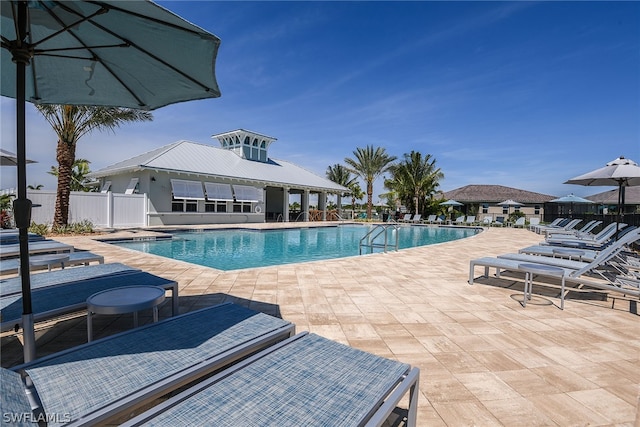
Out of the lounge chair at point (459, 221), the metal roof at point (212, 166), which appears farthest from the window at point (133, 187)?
the lounge chair at point (459, 221)

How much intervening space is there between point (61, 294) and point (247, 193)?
1811cm

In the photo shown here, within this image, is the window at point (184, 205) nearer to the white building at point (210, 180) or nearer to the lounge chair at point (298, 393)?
the white building at point (210, 180)

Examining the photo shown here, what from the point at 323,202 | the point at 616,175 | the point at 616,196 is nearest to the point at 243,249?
the point at 616,175

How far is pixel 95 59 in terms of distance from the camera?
2.80m

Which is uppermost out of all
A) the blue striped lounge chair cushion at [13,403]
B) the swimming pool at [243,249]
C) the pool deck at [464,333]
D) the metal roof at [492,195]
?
the metal roof at [492,195]

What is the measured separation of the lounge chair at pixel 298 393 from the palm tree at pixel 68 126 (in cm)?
1370

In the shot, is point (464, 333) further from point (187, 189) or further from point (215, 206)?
point (215, 206)

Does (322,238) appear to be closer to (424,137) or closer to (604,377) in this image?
(604,377)

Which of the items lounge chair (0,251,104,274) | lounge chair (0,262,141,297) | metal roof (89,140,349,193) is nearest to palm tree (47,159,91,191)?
metal roof (89,140,349,193)

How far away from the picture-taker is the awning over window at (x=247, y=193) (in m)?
20.1

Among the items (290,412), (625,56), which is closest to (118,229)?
(290,412)

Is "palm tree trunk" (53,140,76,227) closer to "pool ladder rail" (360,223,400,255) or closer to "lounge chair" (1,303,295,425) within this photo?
"pool ladder rail" (360,223,400,255)

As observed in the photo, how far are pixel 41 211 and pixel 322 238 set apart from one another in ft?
42.9

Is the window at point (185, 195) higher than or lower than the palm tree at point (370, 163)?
lower
